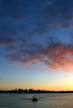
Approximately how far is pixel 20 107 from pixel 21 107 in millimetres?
632

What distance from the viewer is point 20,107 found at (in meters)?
132

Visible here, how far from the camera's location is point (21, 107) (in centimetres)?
13175
